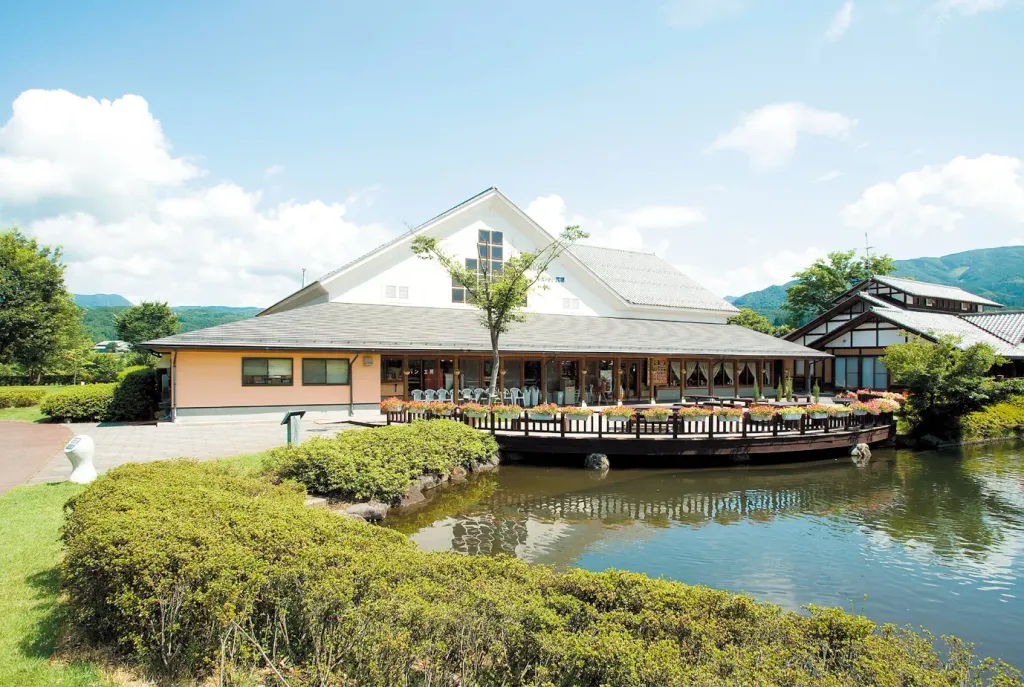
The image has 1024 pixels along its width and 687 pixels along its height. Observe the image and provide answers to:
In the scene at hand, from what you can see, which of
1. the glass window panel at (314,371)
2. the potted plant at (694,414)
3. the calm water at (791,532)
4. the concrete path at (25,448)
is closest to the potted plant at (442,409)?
the calm water at (791,532)

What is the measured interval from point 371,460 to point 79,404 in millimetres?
14332

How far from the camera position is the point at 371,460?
36.6 ft

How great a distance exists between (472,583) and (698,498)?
873 centimetres

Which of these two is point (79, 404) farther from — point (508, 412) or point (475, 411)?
point (508, 412)

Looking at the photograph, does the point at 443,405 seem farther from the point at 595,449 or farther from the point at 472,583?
the point at 472,583

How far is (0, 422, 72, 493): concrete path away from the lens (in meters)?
10.7

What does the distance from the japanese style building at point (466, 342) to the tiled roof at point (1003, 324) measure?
8349 mm

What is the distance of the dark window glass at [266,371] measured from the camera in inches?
749

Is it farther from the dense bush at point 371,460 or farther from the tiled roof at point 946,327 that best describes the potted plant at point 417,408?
the tiled roof at point 946,327

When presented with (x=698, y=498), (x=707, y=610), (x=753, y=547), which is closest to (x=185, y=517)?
(x=707, y=610)

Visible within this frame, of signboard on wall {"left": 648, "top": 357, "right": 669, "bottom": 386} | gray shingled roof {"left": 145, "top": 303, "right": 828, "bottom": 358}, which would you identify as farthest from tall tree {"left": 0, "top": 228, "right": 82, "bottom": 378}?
signboard on wall {"left": 648, "top": 357, "right": 669, "bottom": 386}

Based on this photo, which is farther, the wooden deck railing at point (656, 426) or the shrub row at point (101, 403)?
the shrub row at point (101, 403)

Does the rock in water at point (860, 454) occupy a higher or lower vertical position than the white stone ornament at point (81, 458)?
lower

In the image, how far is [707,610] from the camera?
14.6ft
